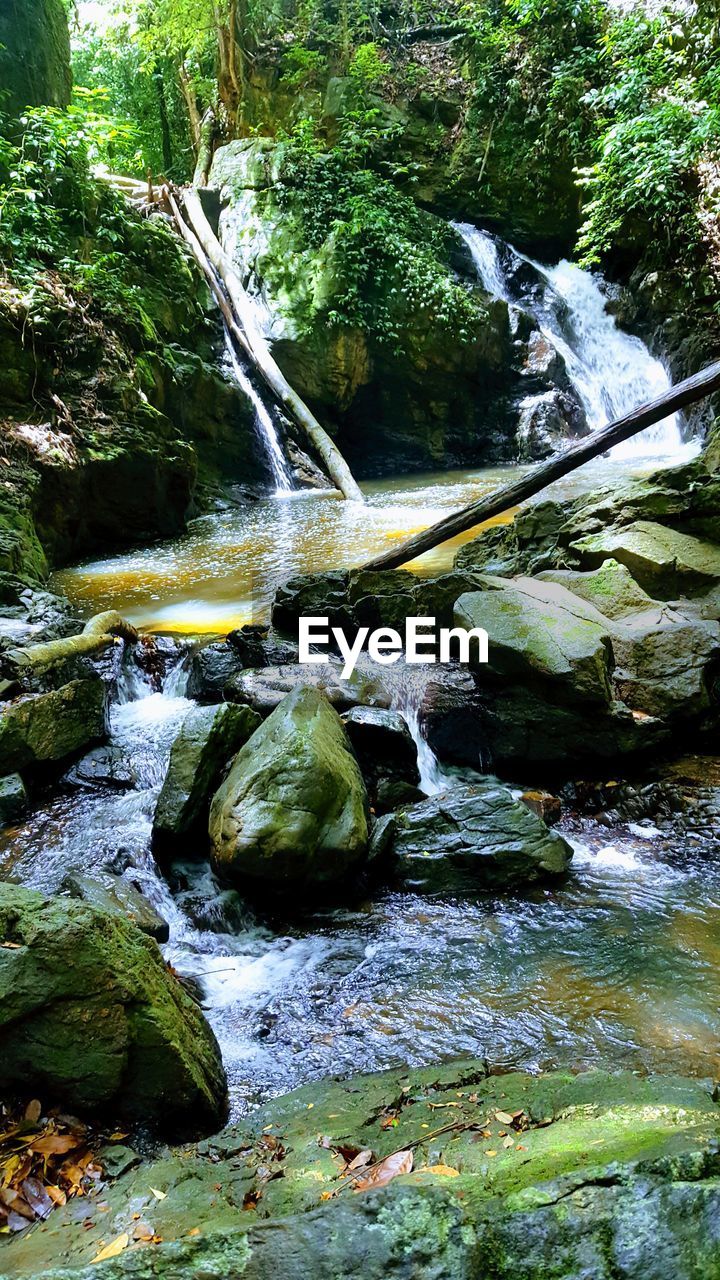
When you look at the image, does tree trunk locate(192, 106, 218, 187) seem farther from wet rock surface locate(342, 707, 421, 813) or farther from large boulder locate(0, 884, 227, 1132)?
large boulder locate(0, 884, 227, 1132)

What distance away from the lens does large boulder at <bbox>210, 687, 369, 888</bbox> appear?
3678mm

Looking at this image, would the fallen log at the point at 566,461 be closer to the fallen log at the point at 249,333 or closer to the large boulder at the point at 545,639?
the large boulder at the point at 545,639

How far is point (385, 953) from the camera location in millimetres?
3404

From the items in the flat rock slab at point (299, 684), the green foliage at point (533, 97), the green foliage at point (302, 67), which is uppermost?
the green foliage at point (302, 67)

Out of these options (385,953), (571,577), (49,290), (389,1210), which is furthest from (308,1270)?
(49,290)

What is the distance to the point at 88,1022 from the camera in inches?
83.6

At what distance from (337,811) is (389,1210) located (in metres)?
2.63

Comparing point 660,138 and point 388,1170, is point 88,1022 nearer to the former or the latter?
point 388,1170

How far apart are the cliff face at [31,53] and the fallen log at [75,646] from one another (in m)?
8.77

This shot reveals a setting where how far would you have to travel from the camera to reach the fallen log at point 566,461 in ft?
20.8

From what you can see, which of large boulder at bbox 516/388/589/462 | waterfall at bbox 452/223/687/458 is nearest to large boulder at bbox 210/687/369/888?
waterfall at bbox 452/223/687/458

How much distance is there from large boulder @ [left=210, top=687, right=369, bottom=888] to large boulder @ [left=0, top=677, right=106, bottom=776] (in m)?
1.34

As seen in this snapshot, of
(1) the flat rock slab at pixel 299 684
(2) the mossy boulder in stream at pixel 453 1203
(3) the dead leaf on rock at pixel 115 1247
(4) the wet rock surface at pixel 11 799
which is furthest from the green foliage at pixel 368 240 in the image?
(3) the dead leaf on rock at pixel 115 1247

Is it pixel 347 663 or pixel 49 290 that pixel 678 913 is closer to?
pixel 347 663
